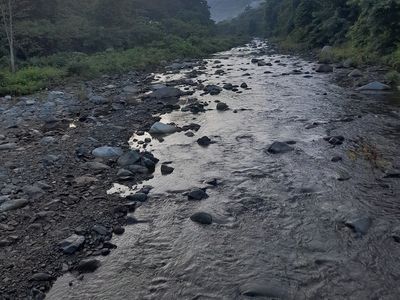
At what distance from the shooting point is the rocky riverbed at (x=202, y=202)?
6.07 metres

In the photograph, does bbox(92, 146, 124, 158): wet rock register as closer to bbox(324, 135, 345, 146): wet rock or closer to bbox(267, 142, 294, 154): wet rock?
bbox(267, 142, 294, 154): wet rock

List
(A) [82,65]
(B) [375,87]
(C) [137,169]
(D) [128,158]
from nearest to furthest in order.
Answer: (C) [137,169], (D) [128,158], (B) [375,87], (A) [82,65]

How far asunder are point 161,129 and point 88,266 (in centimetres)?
800

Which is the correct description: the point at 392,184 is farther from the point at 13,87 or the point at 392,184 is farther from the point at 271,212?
the point at 13,87

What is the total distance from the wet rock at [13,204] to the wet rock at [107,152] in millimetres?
3214

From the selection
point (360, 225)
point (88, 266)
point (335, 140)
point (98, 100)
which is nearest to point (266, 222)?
point (360, 225)

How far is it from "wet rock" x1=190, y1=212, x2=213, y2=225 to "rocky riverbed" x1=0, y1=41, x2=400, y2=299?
0.09 feet

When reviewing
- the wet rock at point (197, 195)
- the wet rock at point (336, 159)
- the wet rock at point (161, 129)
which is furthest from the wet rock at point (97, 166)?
the wet rock at point (336, 159)

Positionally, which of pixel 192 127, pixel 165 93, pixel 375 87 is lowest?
pixel 165 93

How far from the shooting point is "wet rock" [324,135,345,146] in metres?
11.8

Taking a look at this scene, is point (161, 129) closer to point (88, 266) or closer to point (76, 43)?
point (88, 266)

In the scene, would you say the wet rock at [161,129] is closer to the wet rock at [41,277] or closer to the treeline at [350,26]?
the wet rock at [41,277]

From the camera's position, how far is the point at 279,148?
11.5 m

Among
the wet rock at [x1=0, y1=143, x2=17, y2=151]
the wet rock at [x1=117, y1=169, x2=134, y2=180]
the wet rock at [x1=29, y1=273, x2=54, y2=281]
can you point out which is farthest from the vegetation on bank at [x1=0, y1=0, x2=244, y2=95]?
the wet rock at [x1=29, y1=273, x2=54, y2=281]
